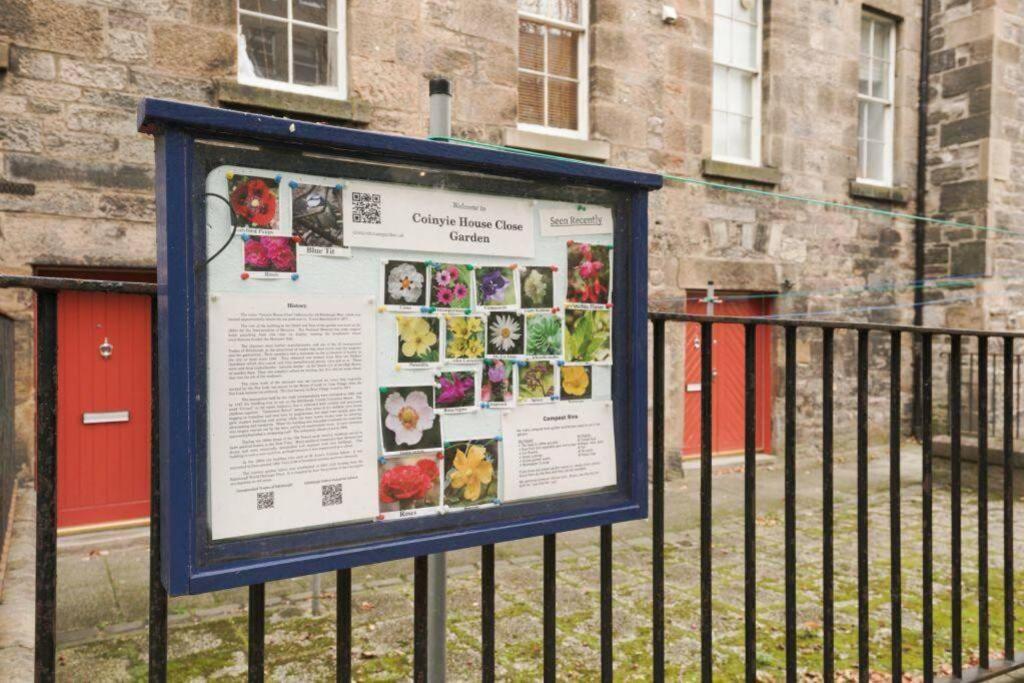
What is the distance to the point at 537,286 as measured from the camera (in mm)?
1913

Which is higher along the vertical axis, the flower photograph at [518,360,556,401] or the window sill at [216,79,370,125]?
the window sill at [216,79,370,125]

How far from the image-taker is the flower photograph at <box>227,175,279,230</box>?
1.52m

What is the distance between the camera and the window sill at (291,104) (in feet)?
22.2

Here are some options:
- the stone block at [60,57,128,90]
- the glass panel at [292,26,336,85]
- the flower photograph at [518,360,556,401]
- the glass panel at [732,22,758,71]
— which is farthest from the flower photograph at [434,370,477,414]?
the glass panel at [732,22,758,71]

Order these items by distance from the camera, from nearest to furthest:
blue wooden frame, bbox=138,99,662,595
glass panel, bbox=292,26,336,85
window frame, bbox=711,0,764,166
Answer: blue wooden frame, bbox=138,99,662,595 → glass panel, bbox=292,26,336,85 → window frame, bbox=711,0,764,166

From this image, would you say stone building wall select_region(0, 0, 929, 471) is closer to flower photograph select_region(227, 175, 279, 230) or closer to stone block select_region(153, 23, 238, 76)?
stone block select_region(153, 23, 238, 76)

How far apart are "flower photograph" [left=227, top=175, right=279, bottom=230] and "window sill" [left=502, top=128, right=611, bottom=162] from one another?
6903mm

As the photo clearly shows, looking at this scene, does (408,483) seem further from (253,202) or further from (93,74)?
(93,74)

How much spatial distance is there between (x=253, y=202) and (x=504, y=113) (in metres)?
7.09

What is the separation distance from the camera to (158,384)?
5.40 feet

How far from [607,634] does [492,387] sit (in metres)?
0.87

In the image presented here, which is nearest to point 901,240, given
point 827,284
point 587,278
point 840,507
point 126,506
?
point 827,284

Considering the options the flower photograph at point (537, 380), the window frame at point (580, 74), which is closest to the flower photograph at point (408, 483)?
the flower photograph at point (537, 380)

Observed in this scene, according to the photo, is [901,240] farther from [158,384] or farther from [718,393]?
[158,384]
